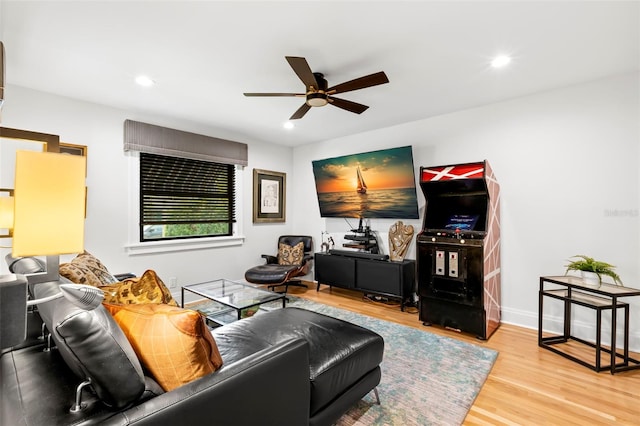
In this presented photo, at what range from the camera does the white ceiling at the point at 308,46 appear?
6.03ft

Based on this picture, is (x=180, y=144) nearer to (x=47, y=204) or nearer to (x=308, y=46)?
(x=308, y=46)

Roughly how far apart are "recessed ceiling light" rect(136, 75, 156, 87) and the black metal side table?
4.08m

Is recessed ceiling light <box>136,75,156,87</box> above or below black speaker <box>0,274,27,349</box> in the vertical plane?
above

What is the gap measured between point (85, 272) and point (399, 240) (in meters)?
3.37

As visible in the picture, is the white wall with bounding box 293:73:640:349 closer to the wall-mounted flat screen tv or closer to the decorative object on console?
the wall-mounted flat screen tv

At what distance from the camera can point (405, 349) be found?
2.68 metres

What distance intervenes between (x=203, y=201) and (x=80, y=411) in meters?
3.63

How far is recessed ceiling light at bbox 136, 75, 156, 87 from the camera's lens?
106 inches

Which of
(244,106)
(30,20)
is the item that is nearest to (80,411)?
(30,20)

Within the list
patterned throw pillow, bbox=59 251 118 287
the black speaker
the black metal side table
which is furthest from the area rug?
patterned throw pillow, bbox=59 251 118 287

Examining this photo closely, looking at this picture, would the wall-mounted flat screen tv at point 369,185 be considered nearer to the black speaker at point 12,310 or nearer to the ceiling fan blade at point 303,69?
the ceiling fan blade at point 303,69

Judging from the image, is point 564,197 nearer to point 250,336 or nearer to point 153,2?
point 250,336

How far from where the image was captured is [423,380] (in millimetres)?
2186

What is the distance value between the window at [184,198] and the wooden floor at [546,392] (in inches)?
141
